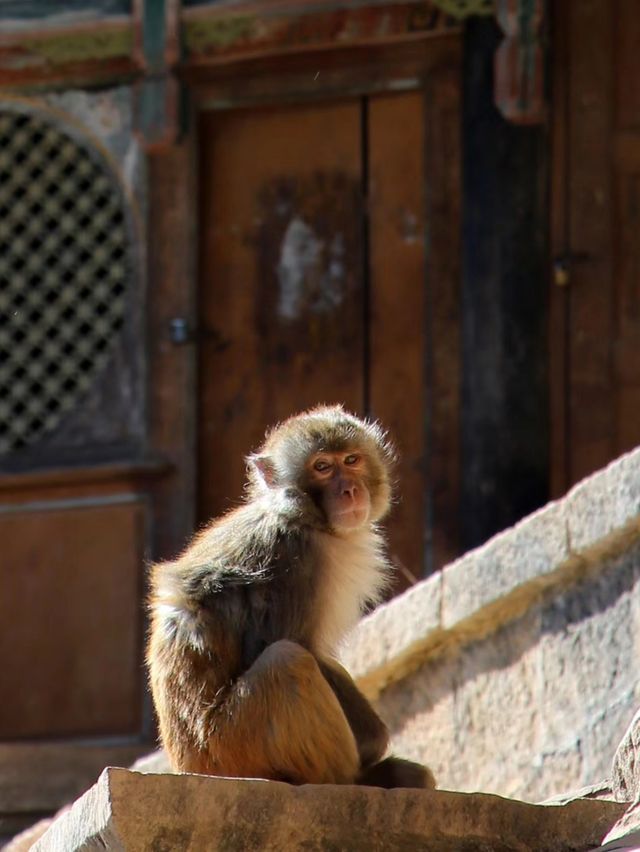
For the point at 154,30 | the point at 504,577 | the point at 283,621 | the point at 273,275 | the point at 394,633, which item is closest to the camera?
the point at 283,621

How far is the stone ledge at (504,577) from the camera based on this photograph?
6047 millimetres

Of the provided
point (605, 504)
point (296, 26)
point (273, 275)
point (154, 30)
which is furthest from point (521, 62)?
point (605, 504)

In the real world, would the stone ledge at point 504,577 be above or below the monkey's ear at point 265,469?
below

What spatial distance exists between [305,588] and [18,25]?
18.4 feet

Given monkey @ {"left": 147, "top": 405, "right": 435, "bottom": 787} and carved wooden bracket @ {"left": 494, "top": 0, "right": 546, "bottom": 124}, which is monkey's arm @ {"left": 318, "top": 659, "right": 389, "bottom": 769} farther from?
carved wooden bracket @ {"left": 494, "top": 0, "right": 546, "bottom": 124}

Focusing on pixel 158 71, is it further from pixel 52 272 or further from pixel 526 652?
pixel 526 652

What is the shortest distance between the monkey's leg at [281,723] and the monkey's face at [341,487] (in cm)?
47

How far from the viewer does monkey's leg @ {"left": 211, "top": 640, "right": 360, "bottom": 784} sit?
5059 millimetres

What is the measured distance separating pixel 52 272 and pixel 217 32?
4.99ft

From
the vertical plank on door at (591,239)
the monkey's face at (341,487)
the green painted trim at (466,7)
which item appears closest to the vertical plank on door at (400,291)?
the green painted trim at (466,7)

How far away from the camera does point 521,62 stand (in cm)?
952

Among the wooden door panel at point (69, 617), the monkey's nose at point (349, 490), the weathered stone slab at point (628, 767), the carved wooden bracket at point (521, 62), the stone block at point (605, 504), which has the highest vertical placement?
the carved wooden bracket at point (521, 62)

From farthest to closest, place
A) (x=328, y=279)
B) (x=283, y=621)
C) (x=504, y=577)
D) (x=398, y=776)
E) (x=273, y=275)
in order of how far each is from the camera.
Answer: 1. (x=273, y=275)
2. (x=328, y=279)
3. (x=504, y=577)
4. (x=398, y=776)
5. (x=283, y=621)

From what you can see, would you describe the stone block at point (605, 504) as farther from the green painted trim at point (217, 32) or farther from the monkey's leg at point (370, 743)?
the green painted trim at point (217, 32)
